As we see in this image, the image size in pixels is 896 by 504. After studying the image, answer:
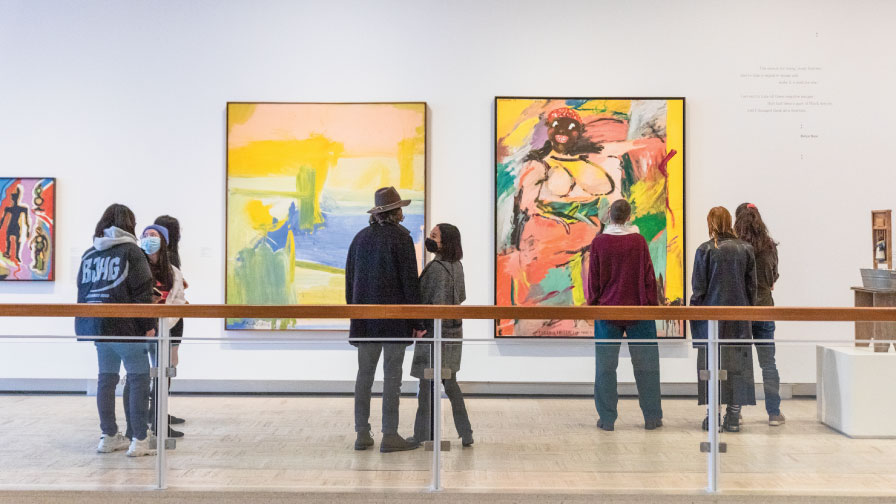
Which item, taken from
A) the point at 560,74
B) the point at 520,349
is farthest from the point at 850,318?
the point at 560,74

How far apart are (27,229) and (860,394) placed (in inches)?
242

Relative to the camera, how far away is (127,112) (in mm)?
6625

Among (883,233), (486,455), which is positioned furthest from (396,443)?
(883,233)

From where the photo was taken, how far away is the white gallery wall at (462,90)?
656 centimetres

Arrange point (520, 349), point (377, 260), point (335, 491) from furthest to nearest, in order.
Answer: point (520, 349) → point (377, 260) → point (335, 491)

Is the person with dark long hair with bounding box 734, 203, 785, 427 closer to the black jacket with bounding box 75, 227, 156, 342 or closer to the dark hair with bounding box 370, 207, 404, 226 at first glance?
the dark hair with bounding box 370, 207, 404, 226

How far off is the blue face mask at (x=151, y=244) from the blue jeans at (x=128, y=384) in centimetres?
153

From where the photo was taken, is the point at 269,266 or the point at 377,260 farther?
the point at 269,266

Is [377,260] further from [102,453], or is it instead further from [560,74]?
[560,74]

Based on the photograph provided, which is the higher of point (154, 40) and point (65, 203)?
point (154, 40)

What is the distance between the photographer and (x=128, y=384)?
3.78m

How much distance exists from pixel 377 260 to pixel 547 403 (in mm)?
1242

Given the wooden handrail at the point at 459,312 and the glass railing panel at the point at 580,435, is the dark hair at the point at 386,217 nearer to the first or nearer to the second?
the wooden handrail at the point at 459,312

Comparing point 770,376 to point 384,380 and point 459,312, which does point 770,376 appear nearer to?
point 459,312
